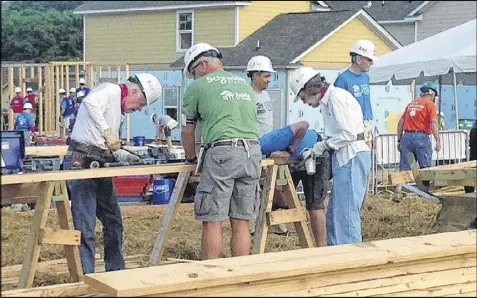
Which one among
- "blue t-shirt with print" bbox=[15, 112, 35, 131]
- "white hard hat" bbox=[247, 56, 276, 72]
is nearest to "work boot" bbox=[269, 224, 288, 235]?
"white hard hat" bbox=[247, 56, 276, 72]

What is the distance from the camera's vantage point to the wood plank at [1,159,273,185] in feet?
19.8

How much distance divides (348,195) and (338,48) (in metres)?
22.7

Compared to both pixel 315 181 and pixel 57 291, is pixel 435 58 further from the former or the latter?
pixel 57 291

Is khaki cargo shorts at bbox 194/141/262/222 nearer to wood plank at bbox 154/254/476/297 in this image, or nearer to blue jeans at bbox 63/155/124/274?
blue jeans at bbox 63/155/124/274

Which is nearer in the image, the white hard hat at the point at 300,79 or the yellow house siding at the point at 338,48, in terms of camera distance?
the white hard hat at the point at 300,79

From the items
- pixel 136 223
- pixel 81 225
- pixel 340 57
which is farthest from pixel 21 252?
pixel 340 57

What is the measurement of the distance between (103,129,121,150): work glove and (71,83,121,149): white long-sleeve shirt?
0.04m

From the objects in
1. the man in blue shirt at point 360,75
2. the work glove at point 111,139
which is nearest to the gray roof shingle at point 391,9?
the man in blue shirt at point 360,75

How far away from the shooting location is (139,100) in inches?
293

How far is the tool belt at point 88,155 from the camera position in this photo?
7.34 metres

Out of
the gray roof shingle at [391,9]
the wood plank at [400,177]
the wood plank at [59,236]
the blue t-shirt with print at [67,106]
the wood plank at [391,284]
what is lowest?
the wood plank at [391,284]

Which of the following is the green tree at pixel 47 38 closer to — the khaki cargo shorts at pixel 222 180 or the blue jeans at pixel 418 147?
the blue jeans at pixel 418 147

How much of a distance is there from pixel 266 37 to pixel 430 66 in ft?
46.2

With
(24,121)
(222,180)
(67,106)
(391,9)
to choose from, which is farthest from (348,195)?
(391,9)
